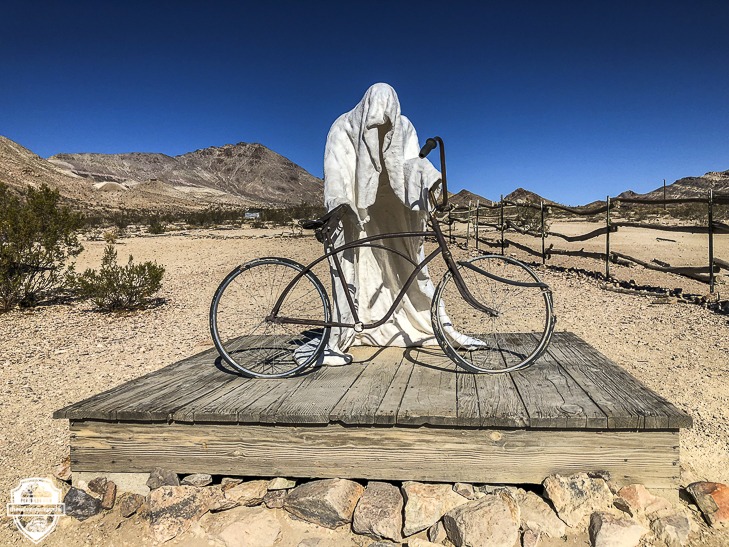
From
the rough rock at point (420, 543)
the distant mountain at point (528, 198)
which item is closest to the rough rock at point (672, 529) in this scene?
the rough rock at point (420, 543)

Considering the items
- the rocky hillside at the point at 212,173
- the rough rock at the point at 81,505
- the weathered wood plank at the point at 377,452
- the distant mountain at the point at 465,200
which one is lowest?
the rough rock at the point at 81,505

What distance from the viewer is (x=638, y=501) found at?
261cm

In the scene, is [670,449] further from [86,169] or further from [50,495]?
[86,169]

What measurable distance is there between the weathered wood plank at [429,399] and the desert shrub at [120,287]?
21.5 feet

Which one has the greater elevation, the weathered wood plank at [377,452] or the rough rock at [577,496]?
the weathered wood plank at [377,452]

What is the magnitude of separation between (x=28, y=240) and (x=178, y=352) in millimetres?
4458

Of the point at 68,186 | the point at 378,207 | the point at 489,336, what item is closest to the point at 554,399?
the point at 489,336

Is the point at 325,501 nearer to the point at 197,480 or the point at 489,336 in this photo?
the point at 197,480

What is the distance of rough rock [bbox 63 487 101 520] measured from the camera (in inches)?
112

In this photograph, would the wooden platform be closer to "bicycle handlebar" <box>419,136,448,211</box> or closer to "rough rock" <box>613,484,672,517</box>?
"rough rock" <box>613,484,672,517</box>

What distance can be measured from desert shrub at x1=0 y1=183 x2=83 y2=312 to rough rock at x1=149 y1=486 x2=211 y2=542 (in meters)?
6.97

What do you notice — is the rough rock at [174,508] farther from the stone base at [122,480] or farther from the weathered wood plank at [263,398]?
the weathered wood plank at [263,398]

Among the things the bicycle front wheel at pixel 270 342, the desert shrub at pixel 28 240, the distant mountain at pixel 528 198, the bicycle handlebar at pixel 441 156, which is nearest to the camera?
the bicycle handlebar at pixel 441 156

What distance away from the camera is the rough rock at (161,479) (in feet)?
9.49
